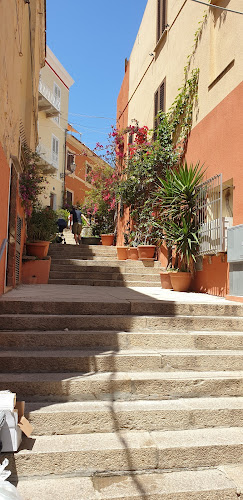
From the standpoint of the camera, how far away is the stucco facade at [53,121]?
23.0 meters

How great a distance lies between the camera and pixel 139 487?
2641 millimetres

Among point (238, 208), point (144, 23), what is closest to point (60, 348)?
point (238, 208)

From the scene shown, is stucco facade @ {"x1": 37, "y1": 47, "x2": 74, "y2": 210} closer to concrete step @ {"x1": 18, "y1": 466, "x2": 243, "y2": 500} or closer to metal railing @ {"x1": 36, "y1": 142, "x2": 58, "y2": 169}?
metal railing @ {"x1": 36, "y1": 142, "x2": 58, "y2": 169}

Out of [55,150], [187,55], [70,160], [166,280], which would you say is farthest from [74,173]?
[166,280]

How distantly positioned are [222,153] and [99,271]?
3.48 metres

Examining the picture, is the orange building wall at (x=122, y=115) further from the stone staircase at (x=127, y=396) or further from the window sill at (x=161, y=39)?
the stone staircase at (x=127, y=396)

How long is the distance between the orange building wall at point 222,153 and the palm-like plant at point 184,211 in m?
0.27

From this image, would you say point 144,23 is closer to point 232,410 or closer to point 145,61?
point 145,61

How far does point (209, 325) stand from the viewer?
15.1 ft

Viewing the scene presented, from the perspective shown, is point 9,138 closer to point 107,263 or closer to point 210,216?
point 210,216

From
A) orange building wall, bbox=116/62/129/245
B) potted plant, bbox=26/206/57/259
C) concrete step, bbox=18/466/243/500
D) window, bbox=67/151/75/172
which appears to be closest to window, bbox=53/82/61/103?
window, bbox=67/151/75/172

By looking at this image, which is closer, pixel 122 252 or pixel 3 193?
pixel 3 193

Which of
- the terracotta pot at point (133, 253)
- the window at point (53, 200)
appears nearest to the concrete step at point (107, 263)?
the terracotta pot at point (133, 253)

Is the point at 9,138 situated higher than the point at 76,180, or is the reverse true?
the point at 76,180
